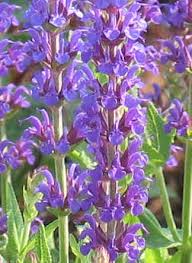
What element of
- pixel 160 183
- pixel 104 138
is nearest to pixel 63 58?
pixel 104 138

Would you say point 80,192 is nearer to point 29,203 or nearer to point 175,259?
point 29,203

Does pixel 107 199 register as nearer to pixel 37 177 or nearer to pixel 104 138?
pixel 104 138

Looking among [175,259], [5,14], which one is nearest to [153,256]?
[175,259]

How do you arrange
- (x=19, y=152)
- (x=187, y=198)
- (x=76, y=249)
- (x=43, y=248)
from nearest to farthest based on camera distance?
(x=43, y=248) < (x=76, y=249) < (x=187, y=198) < (x=19, y=152)

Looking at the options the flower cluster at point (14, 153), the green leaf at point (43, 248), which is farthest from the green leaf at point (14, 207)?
the green leaf at point (43, 248)

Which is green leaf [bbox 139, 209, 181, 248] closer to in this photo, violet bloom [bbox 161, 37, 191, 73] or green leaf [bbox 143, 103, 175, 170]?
green leaf [bbox 143, 103, 175, 170]

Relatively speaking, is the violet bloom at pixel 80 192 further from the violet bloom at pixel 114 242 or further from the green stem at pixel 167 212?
the green stem at pixel 167 212

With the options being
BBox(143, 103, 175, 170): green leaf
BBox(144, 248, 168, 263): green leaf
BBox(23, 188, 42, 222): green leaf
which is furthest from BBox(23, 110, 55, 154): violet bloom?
BBox(144, 248, 168, 263): green leaf
